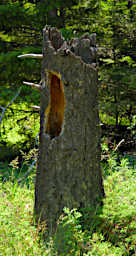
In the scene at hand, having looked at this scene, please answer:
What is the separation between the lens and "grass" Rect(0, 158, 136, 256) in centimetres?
261

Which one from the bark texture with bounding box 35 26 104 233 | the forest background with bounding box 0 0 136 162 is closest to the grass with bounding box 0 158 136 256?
the bark texture with bounding box 35 26 104 233

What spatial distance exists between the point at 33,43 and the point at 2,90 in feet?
6.76

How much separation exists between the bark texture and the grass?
0.54 ft

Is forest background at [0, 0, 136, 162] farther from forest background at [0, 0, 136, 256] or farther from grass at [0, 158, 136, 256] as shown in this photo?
grass at [0, 158, 136, 256]

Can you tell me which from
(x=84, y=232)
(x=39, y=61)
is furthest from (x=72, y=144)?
(x=39, y=61)

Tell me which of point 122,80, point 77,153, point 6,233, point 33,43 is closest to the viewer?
point 6,233

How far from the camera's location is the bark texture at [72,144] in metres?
3.04

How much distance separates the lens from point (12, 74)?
7.00m

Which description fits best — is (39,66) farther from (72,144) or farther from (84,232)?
(84,232)

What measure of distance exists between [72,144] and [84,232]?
86 cm

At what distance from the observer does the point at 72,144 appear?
9.99ft

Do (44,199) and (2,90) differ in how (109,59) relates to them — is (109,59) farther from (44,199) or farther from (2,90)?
(44,199)

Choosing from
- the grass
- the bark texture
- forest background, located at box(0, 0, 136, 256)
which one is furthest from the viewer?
forest background, located at box(0, 0, 136, 256)


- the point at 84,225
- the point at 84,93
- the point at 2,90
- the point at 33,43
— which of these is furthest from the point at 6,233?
the point at 33,43
